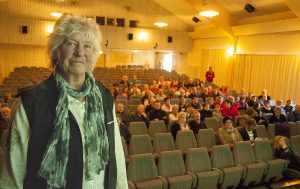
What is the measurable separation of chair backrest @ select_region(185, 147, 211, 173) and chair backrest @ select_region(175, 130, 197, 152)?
0.76m

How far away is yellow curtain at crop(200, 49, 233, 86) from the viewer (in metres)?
15.1

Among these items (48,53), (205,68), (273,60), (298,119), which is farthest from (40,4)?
(48,53)

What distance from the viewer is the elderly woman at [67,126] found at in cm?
112

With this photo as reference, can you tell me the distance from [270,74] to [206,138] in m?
7.73

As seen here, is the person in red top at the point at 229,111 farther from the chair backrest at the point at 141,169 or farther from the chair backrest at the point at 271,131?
the chair backrest at the point at 141,169

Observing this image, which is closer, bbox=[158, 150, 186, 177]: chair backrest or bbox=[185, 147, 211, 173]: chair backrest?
bbox=[158, 150, 186, 177]: chair backrest

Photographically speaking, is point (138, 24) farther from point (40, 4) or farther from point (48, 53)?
point (48, 53)

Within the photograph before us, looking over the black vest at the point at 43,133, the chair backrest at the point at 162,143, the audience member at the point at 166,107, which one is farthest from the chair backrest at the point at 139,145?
the black vest at the point at 43,133

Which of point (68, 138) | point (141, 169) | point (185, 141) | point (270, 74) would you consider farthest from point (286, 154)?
point (270, 74)

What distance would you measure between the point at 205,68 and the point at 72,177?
56.2 ft

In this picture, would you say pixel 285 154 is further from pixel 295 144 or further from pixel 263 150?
pixel 295 144

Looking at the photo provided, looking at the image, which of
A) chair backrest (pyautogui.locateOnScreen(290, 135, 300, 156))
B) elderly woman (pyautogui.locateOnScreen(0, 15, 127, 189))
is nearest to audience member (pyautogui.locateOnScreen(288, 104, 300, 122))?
chair backrest (pyautogui.locateOnScreen(290, 135, 300, 156))

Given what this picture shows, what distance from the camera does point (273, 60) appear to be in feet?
39.6

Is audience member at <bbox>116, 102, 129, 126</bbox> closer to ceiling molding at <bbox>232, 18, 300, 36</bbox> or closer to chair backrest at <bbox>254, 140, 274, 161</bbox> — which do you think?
chair backrest at <bbox>254, 140, 274, 161</bbox>
